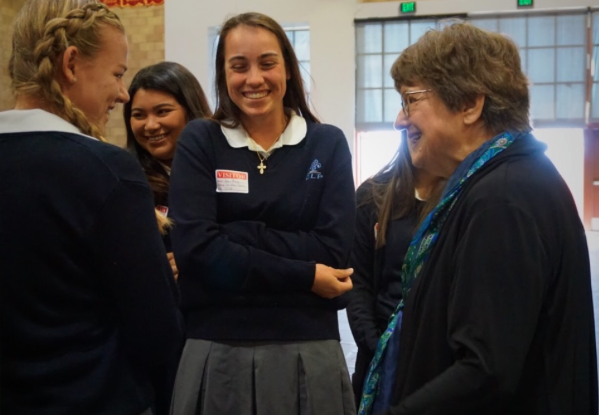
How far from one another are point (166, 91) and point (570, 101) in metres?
6.18

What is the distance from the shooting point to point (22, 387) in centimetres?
114

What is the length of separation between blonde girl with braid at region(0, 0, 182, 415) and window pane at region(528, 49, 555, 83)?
6864 mm

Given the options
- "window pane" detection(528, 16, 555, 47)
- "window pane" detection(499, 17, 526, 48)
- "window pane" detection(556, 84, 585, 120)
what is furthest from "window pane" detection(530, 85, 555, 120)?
"window pane" detection(499, 17, 526, 48)

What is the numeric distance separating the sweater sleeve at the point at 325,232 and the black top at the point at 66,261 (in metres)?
0.60

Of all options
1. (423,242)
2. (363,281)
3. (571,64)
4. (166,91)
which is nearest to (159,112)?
(166,91)

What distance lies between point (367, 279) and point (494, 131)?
1023 mm

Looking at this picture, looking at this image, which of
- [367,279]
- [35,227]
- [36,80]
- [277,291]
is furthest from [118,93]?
[367,279]

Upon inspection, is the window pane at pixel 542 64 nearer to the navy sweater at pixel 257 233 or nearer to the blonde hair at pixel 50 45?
the navy sweater at pixel 257 233

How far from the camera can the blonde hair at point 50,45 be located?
1190 mm

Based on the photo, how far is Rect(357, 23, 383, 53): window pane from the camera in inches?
291

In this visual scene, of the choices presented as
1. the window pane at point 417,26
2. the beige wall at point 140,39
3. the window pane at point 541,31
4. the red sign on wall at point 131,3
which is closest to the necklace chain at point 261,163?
the beige wall at point 140,39

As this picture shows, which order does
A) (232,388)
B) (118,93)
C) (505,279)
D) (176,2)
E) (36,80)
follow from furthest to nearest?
1. (176,2)
2. (232,388)
3. (118,93)
4. (36,80)
5. (505,279)

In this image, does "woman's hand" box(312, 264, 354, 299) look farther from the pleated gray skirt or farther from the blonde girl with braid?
the blonde girl with braid

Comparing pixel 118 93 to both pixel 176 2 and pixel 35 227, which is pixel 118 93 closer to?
pixel 35 227
